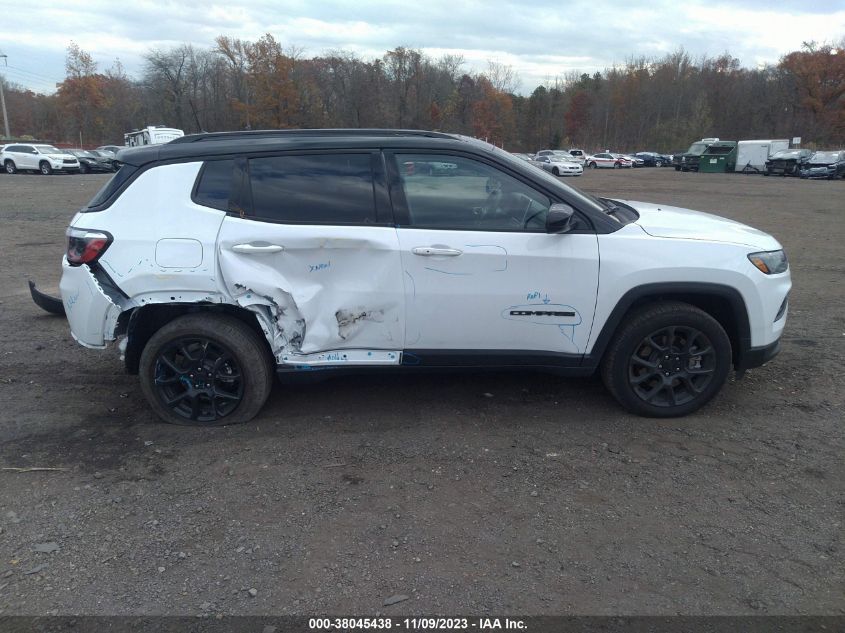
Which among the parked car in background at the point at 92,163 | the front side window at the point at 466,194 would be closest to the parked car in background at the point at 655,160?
the parked car in background at the point at 92,163

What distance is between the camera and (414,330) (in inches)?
158

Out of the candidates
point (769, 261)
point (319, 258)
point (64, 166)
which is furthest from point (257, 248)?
point (64, 166)

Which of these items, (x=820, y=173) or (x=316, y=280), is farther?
(x=820, y=173)

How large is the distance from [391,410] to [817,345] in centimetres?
392

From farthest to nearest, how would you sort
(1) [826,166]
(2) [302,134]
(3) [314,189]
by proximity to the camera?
1. (1) [826,166]
2. (2) [302,134]
3. (3) [314,189]

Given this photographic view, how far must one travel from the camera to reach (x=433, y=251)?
3855 mm

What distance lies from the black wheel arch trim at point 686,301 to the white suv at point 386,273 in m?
0.01

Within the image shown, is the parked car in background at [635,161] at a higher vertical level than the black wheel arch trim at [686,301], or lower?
higher

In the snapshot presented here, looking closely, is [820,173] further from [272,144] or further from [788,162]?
[272,144]

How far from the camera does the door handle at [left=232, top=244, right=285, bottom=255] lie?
386 centimetres

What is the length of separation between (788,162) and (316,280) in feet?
144

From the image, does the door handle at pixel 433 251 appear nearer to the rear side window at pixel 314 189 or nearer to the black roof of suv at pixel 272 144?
the rear side window at pixel 314 189

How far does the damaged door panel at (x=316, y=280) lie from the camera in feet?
12.7

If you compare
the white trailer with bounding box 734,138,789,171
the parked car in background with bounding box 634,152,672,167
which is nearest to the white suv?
the white trailer with bounding box 734,138,789,171
